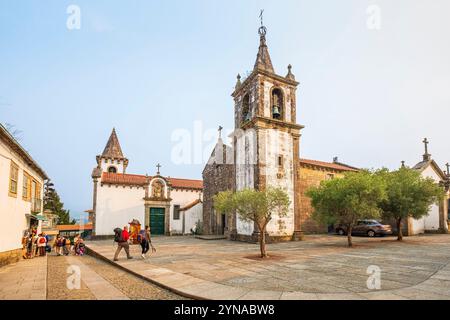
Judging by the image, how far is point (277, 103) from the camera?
2236 centimetres

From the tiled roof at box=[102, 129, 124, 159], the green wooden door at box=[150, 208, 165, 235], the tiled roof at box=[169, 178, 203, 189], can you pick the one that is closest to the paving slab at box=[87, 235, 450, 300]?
the green wooden door at box=[150, 208, 165, 235]

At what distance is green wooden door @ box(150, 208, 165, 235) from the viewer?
3108 centimetres

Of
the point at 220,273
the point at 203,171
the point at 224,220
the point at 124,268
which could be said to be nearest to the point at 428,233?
the point at 224,220

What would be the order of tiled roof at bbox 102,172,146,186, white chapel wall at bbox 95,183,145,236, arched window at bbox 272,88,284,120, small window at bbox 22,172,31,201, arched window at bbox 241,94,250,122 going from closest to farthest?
small window at bbox 22,172,31,201 → arched window at bbox 272,88,284,120 → arched window at bbox 241,94,250,122 → white chapel wall at bbox 95,183,145,236 → tiled roof at bbox 102,172,146,186

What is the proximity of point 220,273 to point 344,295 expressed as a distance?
389cm

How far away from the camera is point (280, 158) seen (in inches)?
829

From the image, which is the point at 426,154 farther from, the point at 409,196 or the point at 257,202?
the point at 257,202

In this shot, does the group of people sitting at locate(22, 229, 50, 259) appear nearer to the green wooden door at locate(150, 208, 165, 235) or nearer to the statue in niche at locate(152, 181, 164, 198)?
the green wooden door at locate(150, 208, 165, 235)

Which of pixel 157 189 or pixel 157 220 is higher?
pixel 157 189

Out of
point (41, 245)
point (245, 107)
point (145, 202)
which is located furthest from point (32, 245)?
point (245, 107)

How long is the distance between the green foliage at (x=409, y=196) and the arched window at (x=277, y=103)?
28.5 feet

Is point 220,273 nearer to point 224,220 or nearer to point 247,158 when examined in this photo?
point 247,158

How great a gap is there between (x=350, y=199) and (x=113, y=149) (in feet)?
115
